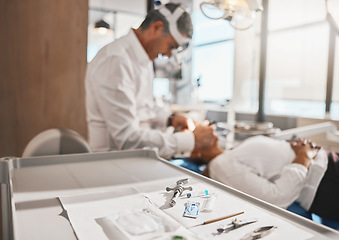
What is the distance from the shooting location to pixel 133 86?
183 cm

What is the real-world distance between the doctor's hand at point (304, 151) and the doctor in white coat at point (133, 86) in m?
0.52

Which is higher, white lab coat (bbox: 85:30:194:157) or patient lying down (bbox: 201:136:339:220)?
white lab coat (bbox: 85:30:194:157)

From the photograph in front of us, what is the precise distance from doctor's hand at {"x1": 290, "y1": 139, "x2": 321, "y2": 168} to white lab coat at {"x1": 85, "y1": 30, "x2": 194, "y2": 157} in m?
0.65

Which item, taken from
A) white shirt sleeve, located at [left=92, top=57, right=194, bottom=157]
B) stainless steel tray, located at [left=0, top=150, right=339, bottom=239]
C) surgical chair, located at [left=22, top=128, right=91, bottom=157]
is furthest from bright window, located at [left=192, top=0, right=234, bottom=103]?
stainless steel tray, located at [left=0, top=150, right=339, bottom=239]

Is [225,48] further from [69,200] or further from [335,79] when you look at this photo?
[69,200]

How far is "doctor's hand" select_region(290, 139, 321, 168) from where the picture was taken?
165cm

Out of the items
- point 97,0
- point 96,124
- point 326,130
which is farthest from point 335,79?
point 97,0

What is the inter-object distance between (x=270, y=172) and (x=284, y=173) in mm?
162

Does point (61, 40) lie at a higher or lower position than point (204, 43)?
lower

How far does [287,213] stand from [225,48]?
5579 millimetres

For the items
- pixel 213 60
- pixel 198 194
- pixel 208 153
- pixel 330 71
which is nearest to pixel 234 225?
pixel 198 194

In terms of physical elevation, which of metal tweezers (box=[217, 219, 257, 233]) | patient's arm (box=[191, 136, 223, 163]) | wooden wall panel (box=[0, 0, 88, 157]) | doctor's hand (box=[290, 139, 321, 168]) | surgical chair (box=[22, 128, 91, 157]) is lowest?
patient's arm (box=[191, 136, 223, 163])

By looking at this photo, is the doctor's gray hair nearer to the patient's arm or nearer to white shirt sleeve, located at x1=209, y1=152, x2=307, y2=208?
the patient's arm

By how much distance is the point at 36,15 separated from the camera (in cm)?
190
